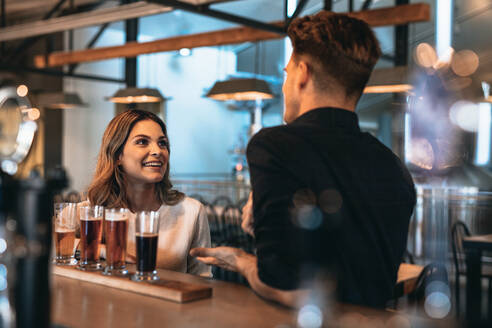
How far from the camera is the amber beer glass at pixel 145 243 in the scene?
143cm

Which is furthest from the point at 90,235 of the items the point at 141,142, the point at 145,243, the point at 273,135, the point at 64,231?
the point at 141,142

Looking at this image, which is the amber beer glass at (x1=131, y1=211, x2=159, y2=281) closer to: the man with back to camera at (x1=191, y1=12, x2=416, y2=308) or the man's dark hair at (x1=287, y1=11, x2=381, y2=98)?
the man with back to camera at (x1=191, y1=12, x2=416, y2=308)

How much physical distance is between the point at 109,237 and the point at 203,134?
1115 centimetres

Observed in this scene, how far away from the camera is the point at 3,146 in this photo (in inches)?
61.6

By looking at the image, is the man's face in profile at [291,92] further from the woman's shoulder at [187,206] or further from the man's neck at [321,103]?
the woman's shoulder at [187,206]

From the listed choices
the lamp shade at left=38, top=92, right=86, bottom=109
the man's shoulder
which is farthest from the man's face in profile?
the lamp shade at left=38, top=92, right=86, bottom=109

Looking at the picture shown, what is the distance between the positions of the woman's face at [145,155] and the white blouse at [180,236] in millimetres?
153

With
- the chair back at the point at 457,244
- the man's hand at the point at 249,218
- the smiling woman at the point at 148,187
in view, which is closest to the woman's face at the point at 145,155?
the smiling woman at the point at 148,187

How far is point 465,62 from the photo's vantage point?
8148mm

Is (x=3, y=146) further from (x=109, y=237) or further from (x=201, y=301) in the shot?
A: (x=201, y=301)

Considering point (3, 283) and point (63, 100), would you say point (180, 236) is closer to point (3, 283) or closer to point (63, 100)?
point (3, 283)

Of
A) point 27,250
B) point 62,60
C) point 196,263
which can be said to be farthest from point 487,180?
point 27,250

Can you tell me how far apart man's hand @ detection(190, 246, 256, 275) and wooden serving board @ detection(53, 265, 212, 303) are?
3.1 inches

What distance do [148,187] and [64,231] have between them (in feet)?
2.35
